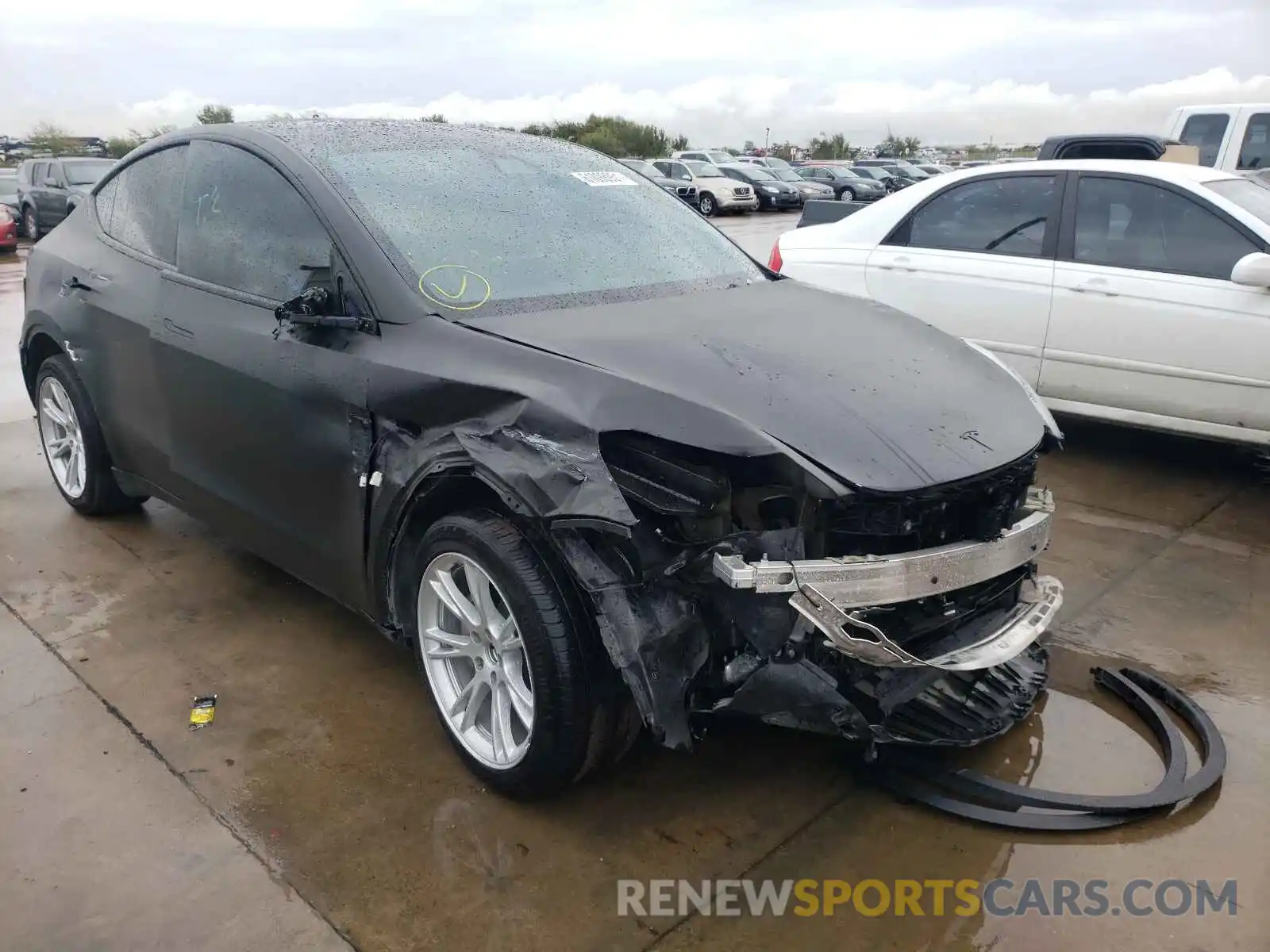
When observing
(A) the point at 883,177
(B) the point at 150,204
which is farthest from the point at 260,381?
(A) the point at 883,177

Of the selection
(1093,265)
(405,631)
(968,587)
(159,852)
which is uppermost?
(1093,265)

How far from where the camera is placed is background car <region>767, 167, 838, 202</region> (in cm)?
3012

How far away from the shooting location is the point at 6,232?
54.3 feet

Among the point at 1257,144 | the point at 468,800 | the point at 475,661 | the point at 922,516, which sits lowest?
the point at 468,800

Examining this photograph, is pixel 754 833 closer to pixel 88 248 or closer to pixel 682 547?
pixel 682 547

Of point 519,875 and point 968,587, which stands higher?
point 968,587

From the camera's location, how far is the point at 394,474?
2814 millimetres

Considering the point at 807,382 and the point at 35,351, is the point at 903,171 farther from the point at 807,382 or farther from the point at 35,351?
the point at 807,382

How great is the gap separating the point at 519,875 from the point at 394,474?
1111mm

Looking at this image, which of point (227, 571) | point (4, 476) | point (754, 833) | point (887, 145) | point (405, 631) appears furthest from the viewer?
point (887, 145)

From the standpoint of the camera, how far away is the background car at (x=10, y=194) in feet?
60.8

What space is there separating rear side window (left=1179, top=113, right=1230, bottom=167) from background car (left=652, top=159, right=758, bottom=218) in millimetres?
16517

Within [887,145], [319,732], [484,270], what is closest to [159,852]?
[319,732]

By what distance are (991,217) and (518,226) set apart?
349 cm
